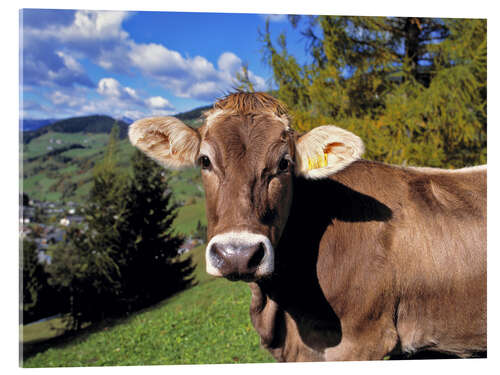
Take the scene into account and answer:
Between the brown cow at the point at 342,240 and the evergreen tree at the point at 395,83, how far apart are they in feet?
8.88

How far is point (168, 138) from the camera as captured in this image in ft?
8.06

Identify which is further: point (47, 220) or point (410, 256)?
point (47, 220)

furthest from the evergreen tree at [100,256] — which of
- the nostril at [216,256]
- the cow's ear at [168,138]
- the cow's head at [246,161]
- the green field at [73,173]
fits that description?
the nostril at [216,256]

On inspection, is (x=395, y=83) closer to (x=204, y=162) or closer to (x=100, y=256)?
(x=204, y=162)

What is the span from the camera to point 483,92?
4809mm

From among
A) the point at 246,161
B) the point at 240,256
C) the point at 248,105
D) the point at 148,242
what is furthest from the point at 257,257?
the point at 148,242

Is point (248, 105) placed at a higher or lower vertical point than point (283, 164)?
higher

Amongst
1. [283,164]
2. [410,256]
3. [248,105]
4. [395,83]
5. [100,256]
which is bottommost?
[100,256]

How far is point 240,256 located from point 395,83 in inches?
181

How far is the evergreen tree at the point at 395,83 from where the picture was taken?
16.0ft

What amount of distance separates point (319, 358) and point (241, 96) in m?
1.83

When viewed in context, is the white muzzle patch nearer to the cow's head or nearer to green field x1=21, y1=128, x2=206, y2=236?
the cow's head
